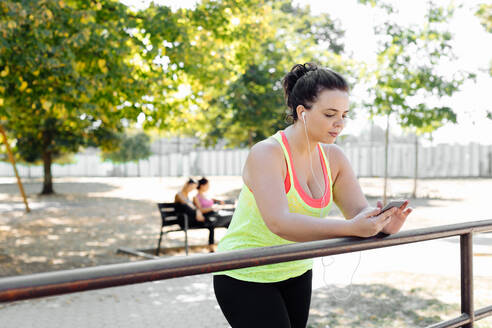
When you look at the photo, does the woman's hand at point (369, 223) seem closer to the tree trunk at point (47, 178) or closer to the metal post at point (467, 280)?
the metal post at point (467, 280)

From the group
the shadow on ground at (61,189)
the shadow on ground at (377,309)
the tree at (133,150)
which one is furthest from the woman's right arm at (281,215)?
the tree at (133,150)

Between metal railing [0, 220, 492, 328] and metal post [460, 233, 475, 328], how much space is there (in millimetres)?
161

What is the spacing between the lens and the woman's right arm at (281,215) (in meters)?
1.78

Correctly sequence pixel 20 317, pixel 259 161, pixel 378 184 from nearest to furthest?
pixel 259 161
pixel 20 317
pixel 378 184

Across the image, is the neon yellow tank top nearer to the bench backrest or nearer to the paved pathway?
the paved pathway

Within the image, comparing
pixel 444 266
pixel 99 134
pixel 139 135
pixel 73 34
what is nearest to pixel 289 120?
pixel 444 266

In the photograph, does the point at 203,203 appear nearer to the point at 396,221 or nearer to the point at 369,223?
the point at 396,221

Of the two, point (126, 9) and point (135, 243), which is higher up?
point (126, 9)

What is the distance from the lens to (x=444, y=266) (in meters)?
7.38

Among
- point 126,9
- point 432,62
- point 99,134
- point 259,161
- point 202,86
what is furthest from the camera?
point 99,134

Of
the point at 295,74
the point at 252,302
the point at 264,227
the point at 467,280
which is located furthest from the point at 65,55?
the point at 467,280

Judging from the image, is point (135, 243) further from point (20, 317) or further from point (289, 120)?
point (289, 120)

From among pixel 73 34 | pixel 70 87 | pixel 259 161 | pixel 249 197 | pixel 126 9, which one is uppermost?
pixel 126 9

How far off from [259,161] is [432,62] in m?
17.1
